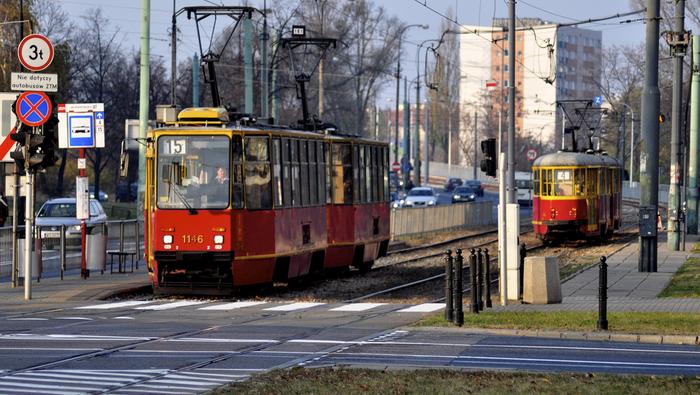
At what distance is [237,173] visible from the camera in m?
26.1

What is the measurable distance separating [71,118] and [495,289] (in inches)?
367

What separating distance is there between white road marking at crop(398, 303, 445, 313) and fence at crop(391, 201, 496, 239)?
28394 millimetres

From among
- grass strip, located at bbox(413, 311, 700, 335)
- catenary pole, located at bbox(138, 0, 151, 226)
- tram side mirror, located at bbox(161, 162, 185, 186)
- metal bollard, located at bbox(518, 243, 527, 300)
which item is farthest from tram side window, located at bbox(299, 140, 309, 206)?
grass strip, located at bbox(413, 311, 700, 335)

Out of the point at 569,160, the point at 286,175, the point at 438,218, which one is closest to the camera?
the point at 286,175

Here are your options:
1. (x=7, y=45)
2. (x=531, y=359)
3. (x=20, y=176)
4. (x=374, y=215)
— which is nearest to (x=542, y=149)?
(x=7, y=45)

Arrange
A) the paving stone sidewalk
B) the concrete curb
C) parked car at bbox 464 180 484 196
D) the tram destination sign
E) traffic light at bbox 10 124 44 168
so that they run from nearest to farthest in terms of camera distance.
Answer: the concrete curb < the paving stone sidewalk < traffic light at bbox 10 124 44 168 < the tram destination sign < parked car at bbox 464 180 484 196

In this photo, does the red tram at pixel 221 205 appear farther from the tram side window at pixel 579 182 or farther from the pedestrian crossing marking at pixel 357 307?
the tram side window at pixel 579 182

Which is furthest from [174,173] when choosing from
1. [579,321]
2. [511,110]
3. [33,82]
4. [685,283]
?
[511,110]

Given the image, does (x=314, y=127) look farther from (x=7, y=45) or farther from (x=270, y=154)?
(x=7, y=45)

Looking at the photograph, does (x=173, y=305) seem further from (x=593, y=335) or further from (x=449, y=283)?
(x=593, y=335)

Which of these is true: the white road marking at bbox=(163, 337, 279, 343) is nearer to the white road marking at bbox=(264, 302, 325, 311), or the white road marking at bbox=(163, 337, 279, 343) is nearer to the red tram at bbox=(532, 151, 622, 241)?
the white road marking at bbox=(264, 302, 325, 311)

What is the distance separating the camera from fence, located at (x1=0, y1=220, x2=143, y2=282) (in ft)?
101

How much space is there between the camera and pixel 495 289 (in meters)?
29.5

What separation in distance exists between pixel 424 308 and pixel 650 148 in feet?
38.2
